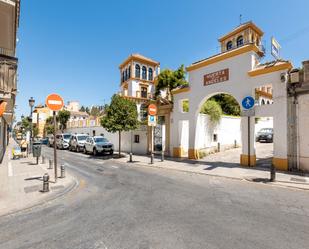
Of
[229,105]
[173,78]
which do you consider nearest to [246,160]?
[229,105]

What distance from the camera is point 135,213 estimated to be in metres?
4.80

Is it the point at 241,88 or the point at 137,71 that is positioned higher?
the point at 137,71

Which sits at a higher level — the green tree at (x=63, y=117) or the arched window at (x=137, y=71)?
the arched window at (x=137, y=71)

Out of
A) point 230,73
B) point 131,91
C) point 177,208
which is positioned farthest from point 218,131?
point 131,91

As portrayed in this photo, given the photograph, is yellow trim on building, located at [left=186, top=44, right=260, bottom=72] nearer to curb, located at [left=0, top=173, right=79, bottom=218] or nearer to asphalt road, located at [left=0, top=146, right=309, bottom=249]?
asphalt road, located at [left=0, top=146, right=309, bottom=249]

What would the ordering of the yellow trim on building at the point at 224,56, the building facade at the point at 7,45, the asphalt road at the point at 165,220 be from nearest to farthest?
1. the asphalt road at the point at 165,220
2. the building facade at the point at 7,45
3. the yellow trim on building at the point at 224,56

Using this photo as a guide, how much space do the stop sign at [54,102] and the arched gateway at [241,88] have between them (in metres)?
9.85

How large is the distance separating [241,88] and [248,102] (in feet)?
4.44

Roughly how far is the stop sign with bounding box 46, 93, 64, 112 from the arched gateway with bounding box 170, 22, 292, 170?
9.85 m

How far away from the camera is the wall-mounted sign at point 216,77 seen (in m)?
12.6

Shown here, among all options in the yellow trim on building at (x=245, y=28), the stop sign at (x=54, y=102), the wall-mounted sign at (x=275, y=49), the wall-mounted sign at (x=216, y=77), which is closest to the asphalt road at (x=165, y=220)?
the stop sign at (x=54, y=102)

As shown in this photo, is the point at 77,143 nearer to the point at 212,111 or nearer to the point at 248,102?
the point at 212,111

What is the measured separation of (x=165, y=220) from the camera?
437 cm

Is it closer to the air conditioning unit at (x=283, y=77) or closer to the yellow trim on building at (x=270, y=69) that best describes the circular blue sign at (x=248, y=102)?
the yellow trim on building at (x=270, y=69)
